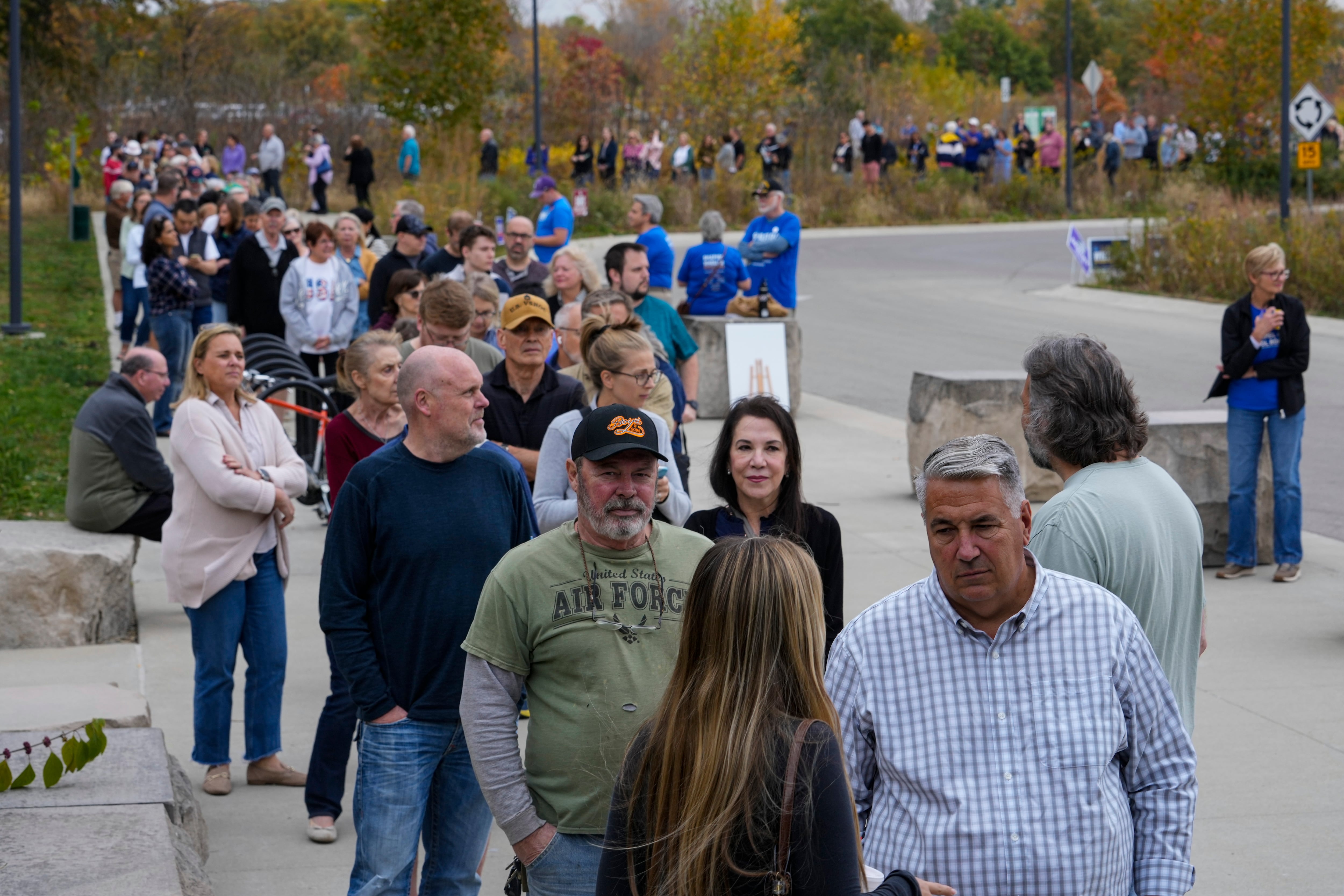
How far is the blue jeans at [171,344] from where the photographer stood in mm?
13469

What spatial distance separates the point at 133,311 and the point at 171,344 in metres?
2.70

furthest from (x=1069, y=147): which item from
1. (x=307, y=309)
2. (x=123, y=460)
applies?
(x=123, y=460)

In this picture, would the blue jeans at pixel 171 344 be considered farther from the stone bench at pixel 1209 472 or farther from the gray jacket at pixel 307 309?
the stone bench at pixel 1209 472

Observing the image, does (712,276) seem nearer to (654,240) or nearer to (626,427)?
(654,240)

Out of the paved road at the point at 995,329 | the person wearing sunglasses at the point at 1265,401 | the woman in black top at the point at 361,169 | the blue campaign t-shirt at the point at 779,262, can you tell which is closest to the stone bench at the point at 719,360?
the blue campaign t-shirt at the point at 779,262

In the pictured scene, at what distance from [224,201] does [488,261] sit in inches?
236

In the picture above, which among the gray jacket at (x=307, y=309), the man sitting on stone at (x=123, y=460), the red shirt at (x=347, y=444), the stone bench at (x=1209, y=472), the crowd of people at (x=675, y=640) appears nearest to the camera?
the crowd of people at (x=675, y=640)

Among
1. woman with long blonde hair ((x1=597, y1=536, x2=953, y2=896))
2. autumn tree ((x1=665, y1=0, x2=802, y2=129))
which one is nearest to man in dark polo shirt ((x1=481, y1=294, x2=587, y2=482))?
woman with long blonde hair ((x1=597, y1=536, x2=953, y2=896))

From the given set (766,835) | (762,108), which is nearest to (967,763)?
(766,835)

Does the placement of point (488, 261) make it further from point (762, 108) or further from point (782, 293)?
point (762, 108)

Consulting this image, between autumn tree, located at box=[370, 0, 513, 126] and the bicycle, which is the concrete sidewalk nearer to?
the bicycle

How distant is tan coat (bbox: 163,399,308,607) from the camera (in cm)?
586

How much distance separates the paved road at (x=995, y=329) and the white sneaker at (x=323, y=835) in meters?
7.31

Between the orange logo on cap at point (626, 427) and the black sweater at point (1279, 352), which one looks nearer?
the orange logo on cap at point (626, 427)
